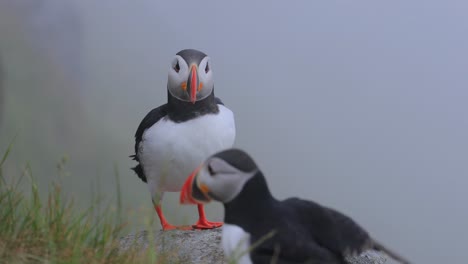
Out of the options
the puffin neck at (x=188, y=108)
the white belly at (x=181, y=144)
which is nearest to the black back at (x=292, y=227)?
the white belly at (x=181, y=144)

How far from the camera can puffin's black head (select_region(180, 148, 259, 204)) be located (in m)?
4.14

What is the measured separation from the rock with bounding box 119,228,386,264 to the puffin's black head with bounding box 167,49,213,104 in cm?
112

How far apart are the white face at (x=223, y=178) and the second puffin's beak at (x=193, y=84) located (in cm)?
212

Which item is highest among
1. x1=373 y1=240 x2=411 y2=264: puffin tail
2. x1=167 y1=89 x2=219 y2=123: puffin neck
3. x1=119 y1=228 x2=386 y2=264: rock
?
x1=167 y1=89 x2=219 y2=123: puffin neck

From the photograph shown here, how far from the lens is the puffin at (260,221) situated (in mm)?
4094

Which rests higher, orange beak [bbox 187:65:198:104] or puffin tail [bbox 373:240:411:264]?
orange beak [bbox 187:65:198:104]

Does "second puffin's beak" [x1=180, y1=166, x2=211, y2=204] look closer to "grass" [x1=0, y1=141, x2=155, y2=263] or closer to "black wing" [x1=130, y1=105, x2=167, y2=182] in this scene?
"grass" [x1=0, y1=141, x2=155, y2=263]

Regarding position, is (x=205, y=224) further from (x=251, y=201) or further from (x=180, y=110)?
(x=251, y=201)

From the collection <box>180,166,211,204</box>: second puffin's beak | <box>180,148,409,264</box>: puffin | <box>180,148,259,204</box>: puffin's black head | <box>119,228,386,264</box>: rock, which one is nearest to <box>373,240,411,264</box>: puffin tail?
<box>180,148,409,264</box>: puffin

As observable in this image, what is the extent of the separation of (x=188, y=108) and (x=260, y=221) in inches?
96.0

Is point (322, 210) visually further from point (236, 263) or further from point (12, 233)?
point (12, 233)

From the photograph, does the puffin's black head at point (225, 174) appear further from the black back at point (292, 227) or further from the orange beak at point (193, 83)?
the orange beak at point (193, 83)

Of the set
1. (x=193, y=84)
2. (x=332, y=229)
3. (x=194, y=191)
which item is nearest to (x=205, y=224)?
(x=193, y=84)

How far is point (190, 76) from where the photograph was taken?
6.32m
